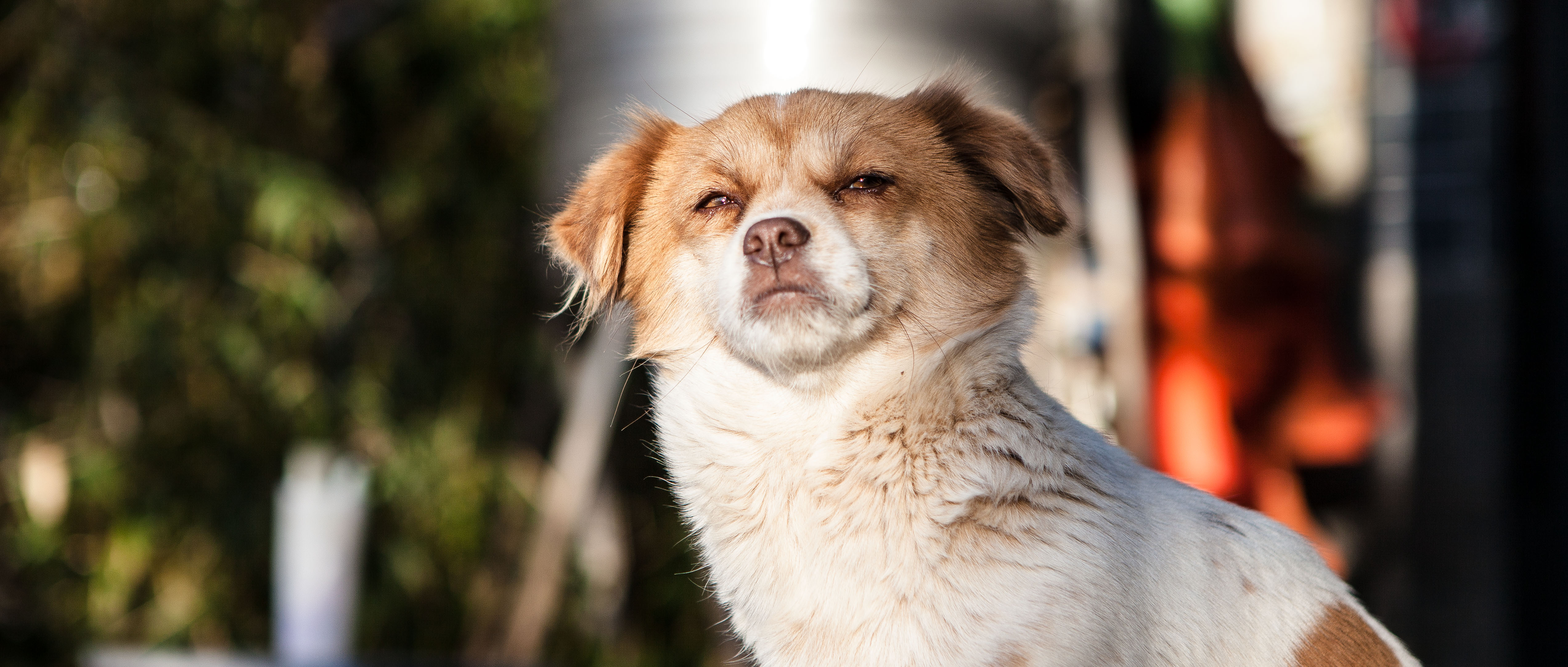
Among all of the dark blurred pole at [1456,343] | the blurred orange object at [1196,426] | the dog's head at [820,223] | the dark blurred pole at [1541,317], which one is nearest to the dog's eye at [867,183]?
the dog's head at [820,223]

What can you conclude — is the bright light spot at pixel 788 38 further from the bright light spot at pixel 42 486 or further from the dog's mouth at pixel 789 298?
the bright light spot at pixel 42 486

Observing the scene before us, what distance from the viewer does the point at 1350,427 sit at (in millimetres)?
2807

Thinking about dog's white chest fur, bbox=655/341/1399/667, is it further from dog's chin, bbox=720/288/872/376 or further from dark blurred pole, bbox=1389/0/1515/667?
dark blurred pole, bbox=1389/0/1515/667

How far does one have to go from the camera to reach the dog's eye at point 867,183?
1090 millimetres

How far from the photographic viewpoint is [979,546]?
963 millimetres

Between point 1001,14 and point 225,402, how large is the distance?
2778mm

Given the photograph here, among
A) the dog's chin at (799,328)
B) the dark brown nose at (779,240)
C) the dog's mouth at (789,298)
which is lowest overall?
the dog's chin at (799,328)

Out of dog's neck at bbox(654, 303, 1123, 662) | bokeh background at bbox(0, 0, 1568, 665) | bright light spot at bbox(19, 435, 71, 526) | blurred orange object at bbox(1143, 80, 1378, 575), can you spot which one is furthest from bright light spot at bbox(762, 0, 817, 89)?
bright light spot at bbox(19, 435, 71, 526)

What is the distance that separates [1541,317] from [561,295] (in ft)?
6.23

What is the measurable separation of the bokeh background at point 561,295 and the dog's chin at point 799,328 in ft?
2.22

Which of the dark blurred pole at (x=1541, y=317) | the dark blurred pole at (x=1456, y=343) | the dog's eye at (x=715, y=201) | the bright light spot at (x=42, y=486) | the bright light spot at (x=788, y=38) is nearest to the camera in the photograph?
the dog's eye at (x=715, y=201)

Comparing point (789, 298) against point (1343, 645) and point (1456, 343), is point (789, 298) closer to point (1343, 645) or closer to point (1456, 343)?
point (1343, 645)

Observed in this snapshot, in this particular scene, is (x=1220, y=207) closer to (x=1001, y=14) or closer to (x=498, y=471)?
(x=1001, y=14)

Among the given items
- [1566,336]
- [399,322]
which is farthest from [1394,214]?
[399,322]
